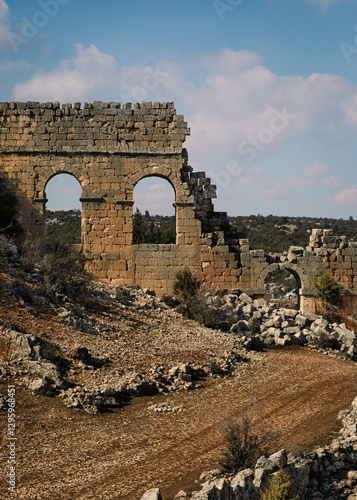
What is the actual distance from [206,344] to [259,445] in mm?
5472

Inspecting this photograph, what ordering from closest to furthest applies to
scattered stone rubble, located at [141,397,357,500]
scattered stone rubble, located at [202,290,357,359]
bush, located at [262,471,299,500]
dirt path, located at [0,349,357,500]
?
1. bush, located at [262,471,299,500]
2. scattered stone rubble, located at [141,397,357,500]
3. dirt path, located at [0,349,357,500]
4. scattered stone rubble, located at [202,290,357,359]

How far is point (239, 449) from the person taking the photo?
6637 mm

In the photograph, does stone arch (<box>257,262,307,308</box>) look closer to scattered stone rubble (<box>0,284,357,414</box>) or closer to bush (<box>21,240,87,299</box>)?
scattered stone rubble (<box>0,284,357,414</box>)

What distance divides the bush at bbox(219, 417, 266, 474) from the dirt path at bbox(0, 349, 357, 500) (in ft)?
0.80

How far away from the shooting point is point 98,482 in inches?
247

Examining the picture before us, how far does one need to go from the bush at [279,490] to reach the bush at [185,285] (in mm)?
9492

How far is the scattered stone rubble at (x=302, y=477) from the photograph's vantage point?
18.7ft

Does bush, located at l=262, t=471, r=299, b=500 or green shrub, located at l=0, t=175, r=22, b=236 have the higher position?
green shrub, located at l=0, t=175, r=22, b=236

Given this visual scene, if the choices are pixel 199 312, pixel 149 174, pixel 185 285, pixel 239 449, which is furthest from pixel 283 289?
pixel 239 449

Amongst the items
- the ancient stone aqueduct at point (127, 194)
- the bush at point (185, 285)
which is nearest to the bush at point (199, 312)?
the bush at point (185, 285)

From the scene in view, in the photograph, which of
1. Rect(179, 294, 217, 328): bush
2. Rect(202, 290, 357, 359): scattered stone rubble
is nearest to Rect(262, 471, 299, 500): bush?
Rect(202, 290, 357, 359): scattered stone rubble

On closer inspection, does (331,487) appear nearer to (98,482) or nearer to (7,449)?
(98,482)

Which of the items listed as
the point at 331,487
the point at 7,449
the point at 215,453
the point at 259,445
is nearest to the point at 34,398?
the point at 7,449

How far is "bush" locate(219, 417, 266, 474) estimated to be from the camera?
6.54 metres
